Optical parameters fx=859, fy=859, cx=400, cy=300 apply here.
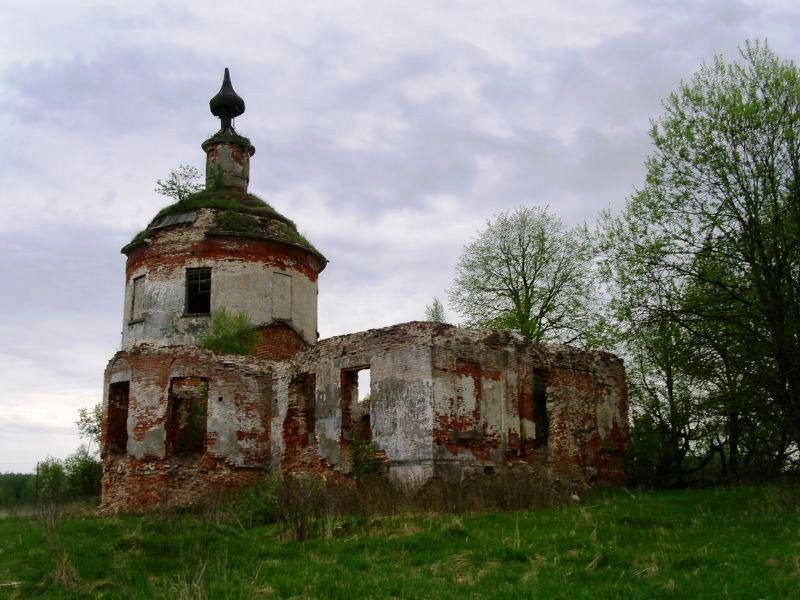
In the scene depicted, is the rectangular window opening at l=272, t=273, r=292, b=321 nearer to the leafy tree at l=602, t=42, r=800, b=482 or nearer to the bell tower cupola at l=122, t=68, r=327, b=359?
the bell tower cupola at l=122, t=68, r=327, b=359

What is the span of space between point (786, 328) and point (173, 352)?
12380 millimetres

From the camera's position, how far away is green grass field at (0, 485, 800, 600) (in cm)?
792

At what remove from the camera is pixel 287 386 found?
758 inches

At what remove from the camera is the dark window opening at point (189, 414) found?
19.6 metres

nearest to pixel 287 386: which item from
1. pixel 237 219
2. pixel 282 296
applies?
pixel 282 296

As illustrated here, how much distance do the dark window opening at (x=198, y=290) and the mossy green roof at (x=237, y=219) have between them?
1.09 m

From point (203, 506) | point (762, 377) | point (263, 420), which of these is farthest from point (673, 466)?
point (203, 506)

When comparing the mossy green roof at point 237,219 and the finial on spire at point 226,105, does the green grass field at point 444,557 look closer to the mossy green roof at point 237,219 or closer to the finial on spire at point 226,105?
the mossy green roof at point 237,219

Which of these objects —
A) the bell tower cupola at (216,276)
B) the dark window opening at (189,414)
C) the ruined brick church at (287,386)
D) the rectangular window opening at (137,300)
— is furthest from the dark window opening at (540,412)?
the rectangular window opening at (137,300)

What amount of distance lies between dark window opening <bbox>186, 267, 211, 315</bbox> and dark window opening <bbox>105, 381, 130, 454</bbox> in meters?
3.02

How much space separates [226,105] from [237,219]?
4.72 meters

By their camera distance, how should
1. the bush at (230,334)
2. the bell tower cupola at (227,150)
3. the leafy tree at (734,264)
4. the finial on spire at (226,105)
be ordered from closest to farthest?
the leafy tree at (734,264), the bush at (230,334), the bell tower cupola at (227,150), the finial on spire at (226,105)

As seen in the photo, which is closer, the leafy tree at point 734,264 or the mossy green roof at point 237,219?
the leafy tree at point 734,264

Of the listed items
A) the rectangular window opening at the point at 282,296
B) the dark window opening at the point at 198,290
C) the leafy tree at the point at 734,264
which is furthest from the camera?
the rectangular window opening at the point at 282,296
